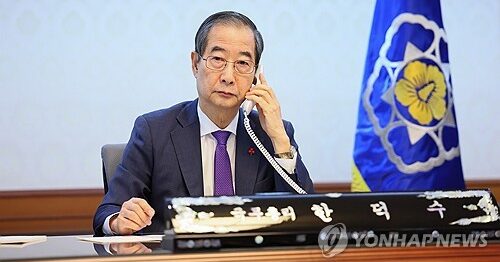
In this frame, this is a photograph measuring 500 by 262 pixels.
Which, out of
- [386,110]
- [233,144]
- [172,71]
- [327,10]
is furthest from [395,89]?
[233,144]

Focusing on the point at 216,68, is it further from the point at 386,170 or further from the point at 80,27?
the point at 80,27

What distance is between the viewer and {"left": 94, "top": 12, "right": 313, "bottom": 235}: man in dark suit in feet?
7.89

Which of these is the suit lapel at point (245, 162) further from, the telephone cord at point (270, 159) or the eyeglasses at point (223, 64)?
the eyeglasses at point (223, 64)

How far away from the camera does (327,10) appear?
4.41 metres

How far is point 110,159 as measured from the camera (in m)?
2.60

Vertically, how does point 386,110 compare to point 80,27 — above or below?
below

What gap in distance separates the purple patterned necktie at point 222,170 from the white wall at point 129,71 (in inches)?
69.1

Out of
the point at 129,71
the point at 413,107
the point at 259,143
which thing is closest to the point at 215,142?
the point at 259,143

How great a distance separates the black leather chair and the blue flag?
1628 millimetres

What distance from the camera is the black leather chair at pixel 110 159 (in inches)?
102

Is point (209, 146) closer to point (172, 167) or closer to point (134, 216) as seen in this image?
point (172, 167)

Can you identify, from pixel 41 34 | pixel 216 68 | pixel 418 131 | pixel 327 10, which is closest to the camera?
pixel 216 68

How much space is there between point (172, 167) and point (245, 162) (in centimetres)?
22

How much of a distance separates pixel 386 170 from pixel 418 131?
0.79 feet
